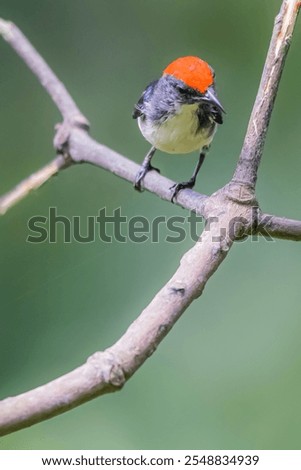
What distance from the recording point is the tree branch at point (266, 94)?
0.73 meters

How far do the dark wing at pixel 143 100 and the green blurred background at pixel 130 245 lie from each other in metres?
0.04

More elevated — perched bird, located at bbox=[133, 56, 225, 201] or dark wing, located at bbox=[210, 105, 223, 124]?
dark wing, located at bbox=[210, 105, 223, 124]

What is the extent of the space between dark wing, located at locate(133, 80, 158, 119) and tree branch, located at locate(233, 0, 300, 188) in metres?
0.60

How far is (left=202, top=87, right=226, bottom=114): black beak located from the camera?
3.71ft

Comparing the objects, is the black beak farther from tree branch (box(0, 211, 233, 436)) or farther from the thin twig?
tree branch (box(0, 211, 233, 436))

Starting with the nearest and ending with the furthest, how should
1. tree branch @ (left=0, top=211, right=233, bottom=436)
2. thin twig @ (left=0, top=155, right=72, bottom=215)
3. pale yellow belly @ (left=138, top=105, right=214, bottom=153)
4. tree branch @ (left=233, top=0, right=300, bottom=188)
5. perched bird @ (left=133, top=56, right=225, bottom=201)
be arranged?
tree branch @ (left=0, top=211, right=233, bottom=436) < tree branch @ (left=233, top=0, right=300, bottom=188) < thin twig @ (left=0, top=155, right=72, bottom=215) < perched bird @ (left=133, top=56, right=225, bottom=201) < pale yellow belly @ (left=138, top=105, right=214, bottom=153)

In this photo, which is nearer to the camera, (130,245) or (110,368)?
(110,368)

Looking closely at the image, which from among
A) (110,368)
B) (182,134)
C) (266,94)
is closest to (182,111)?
(182,134)

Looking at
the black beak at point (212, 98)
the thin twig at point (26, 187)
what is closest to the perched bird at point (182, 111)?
the black beak at point (212, 98)

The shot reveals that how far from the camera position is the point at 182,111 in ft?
4.15

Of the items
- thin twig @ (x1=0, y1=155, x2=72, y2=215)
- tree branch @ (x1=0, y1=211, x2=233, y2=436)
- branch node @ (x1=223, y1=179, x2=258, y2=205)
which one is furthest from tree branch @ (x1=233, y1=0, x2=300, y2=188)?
thin twig @ (x1=0, y1=155, x2=72, y2=215)

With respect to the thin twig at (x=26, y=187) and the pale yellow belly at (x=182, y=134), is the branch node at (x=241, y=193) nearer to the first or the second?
the thin twig at (x=26, y=187)

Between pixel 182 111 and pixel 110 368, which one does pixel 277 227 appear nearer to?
pixel 110 368

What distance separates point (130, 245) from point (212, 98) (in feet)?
0.95
